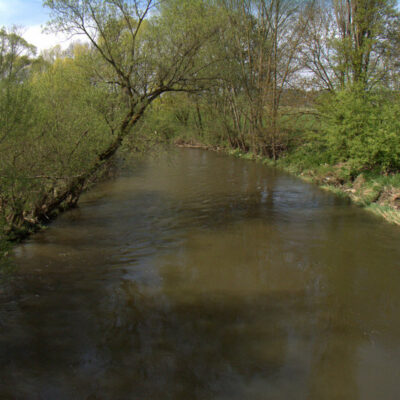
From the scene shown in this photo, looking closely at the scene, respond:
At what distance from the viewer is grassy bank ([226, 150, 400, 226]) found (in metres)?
11.5

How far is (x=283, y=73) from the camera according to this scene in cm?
2172

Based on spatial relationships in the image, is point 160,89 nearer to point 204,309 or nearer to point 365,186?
point 204,309

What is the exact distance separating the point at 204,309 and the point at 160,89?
666 centimetres

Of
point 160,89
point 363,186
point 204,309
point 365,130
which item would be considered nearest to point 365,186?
point 363,186

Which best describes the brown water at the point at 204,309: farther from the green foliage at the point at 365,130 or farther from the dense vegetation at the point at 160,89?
the green foliage at the point at 365,130

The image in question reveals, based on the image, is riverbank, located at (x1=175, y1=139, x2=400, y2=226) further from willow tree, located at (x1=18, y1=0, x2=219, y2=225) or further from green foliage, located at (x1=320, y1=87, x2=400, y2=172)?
willow tree, located at (x1=18, y1=0, x2=219, y2=225)

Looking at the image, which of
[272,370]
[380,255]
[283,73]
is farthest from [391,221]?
[283,73]

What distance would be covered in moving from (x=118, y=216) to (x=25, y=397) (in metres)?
7.74

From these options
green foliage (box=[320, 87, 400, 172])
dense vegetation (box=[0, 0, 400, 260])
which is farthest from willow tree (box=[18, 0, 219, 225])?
green foliage (box=[320, 87, 400, 172])

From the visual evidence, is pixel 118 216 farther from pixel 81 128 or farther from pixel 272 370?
pixel 272 370

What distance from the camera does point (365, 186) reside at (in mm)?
13625

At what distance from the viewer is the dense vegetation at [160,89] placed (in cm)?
812

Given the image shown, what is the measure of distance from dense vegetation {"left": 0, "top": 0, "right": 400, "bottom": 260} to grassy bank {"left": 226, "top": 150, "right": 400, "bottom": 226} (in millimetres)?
335

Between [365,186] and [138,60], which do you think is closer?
[138,60]
